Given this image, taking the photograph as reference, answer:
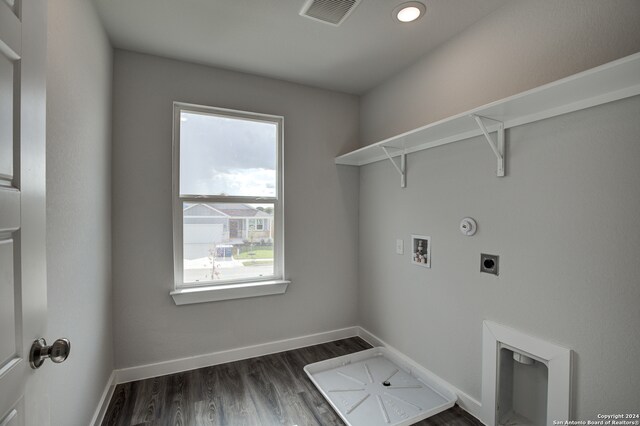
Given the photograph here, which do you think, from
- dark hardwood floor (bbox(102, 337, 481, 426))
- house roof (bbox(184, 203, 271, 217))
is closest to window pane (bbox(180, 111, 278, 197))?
house roof (bbox(184, 203, 271, 217))

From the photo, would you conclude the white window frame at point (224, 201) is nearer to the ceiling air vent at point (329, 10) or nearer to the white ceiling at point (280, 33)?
the white ceiling at point (280, 33)

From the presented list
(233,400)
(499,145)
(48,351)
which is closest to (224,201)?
(233,400)

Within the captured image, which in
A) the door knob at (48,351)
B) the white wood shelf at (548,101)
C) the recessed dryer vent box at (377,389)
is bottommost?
the recessed dryer vent box at (377,389)

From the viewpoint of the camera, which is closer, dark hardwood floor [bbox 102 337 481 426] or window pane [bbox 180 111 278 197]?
dark hardwood floor [bbox 102 337 481 426]

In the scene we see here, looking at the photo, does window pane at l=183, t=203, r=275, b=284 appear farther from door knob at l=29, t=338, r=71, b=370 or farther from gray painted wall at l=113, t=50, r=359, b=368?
door knob at l=29, t=338, r=71, b=370

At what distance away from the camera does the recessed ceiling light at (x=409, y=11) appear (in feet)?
5.65

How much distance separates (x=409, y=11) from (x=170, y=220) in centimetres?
221

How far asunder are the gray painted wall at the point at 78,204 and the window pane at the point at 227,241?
568 mm

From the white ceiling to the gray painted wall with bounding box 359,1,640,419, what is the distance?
21 centimetres

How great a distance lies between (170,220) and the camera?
235 centimetres

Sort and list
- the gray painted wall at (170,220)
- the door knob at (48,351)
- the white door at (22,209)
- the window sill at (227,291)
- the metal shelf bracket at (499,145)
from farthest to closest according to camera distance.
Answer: the window sill at (227,291) < the gray painted wall at (170,220) < the metal shelf bracket at (499,145) < the door knob at (48,351) < the white door at (22,209)

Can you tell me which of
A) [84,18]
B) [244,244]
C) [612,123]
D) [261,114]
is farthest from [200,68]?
[612,123]

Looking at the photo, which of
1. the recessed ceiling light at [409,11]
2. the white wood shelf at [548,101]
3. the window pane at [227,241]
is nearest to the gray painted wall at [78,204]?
the window pane at [227,241]

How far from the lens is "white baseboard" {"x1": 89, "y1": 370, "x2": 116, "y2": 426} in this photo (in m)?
1.72
